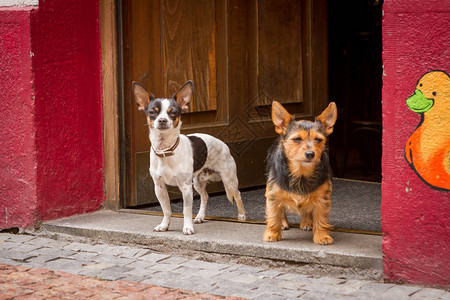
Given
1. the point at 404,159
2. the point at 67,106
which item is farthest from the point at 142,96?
the point at 404,159

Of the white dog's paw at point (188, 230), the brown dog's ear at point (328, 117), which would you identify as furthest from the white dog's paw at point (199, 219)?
the brown dog's ear at point (328, 117)

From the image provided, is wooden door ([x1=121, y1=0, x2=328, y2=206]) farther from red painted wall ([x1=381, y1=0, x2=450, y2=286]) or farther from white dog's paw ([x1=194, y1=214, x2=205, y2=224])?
red painted wall ([x1=381, y1=0, x2=450, y2=286])

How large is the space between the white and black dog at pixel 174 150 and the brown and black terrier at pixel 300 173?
753 mm

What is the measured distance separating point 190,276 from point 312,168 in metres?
1.23

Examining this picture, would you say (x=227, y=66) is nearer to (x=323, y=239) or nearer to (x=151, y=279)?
(x=323, y=239)

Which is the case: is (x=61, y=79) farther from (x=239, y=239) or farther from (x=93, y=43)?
(x=239, y=239)

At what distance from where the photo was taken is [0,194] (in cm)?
678

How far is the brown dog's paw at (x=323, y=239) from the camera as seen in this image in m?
5.49

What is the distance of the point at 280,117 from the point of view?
548 cm

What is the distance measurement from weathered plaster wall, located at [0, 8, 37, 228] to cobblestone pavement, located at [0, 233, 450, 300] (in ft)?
2.38

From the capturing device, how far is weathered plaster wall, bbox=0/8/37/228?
6.45m

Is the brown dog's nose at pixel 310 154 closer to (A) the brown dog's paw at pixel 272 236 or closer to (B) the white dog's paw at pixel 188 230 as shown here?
(A) the brown dog's paw at pixel 272 236

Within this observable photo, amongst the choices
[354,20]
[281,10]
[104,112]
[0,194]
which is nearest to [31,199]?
[0,194]

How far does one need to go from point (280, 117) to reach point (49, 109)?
2.31 meters
